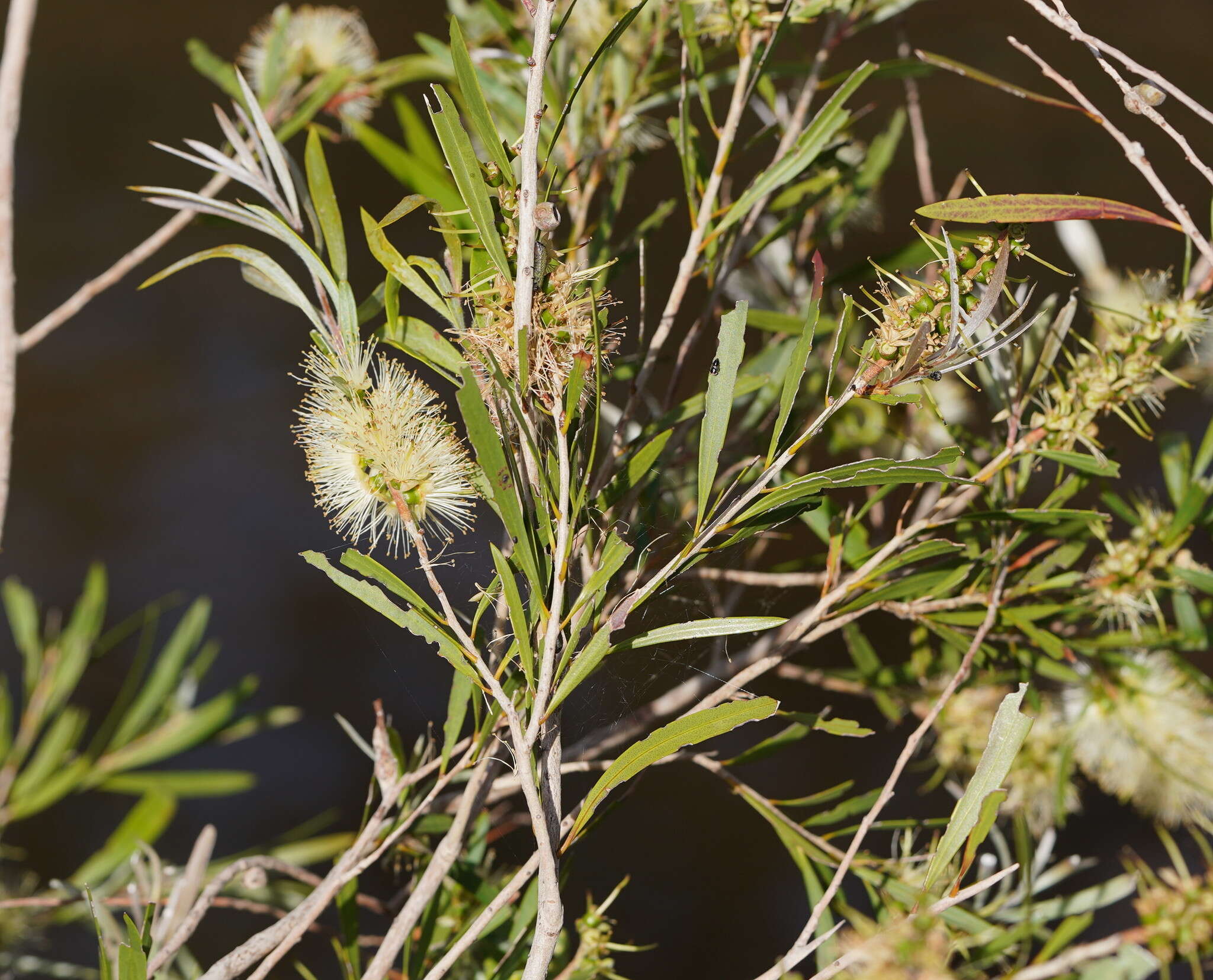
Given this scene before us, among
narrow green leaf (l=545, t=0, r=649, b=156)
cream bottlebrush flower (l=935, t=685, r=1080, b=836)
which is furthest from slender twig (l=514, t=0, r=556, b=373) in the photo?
cream bottlebrush flower (l=935, t=685, r=1080, b=836)

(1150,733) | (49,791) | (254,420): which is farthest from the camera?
(254,420)

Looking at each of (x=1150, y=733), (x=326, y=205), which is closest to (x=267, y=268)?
(x=326, y=205)

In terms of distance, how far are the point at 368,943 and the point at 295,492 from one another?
72 cm

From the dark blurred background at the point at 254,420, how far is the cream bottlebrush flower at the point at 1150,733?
394 millimetres

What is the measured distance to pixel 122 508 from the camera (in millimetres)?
1047

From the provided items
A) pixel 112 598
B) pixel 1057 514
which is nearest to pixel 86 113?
pixel 112 598

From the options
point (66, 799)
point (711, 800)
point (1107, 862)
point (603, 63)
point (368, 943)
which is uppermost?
point (603, 63)

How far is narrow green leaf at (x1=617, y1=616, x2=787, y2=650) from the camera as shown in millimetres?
226

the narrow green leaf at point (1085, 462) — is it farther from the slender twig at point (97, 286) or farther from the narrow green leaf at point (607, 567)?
the slender twig at point (97, 286)

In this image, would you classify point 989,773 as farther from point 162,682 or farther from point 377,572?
point 162,682

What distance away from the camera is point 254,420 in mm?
1102

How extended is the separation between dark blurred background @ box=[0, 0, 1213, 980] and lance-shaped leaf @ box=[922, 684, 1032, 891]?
62 cm

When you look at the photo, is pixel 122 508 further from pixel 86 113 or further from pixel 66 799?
pixel 86 113

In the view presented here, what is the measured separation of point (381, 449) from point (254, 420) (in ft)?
3.12
